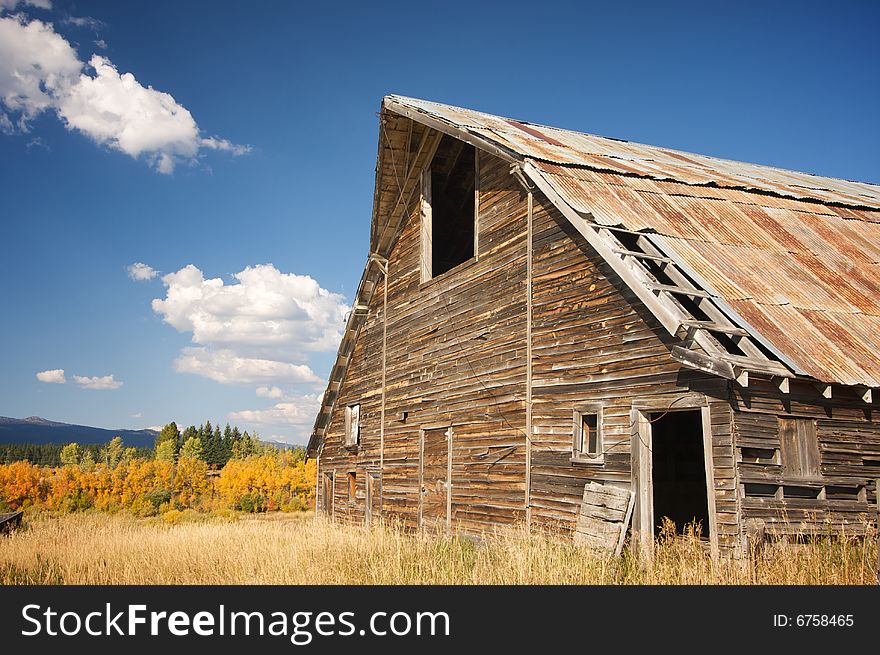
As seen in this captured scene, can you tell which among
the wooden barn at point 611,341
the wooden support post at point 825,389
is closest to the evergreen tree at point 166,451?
the wooden barn at point 611,341

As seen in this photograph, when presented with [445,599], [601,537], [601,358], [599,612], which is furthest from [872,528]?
[445,599]

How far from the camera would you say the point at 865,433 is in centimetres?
1041

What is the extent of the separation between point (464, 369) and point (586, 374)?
162 inches

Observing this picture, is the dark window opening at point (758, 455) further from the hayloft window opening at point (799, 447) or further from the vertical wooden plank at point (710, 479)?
the vertical wooden plank at point (710, 479)

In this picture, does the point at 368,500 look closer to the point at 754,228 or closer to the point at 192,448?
the point at 754,228

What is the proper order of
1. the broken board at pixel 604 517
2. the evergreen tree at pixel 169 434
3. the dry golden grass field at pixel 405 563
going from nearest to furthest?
the dry golden grass field at pixel 405 563, the broken board at pixel 604 517, the evergreen tree at pixel 169 434

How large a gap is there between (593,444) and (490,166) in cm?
646

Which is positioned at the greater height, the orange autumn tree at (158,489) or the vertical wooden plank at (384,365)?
the vertical wooden plank at (384,365)

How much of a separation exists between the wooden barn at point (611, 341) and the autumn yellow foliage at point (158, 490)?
170 feet

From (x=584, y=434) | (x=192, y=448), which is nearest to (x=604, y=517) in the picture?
(x=584, y=434)

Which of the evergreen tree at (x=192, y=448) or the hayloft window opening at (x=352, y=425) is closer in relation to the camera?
the hayloft window opening at (x=352, y=425)

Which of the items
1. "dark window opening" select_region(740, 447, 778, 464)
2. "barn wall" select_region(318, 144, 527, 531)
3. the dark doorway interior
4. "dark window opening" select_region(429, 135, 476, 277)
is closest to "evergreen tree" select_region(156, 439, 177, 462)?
"dark window opening" select_region(429, 135, 476, 277)

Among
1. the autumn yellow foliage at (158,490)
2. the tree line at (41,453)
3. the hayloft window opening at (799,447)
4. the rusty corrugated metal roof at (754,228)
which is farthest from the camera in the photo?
the tree line at (41,453)

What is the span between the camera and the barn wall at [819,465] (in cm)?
957
